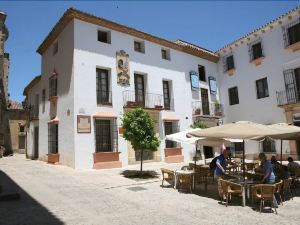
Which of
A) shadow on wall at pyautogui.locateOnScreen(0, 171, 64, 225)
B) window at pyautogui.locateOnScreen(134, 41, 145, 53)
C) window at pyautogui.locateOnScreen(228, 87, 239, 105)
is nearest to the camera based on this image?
shadow on wall at pyautogui.locateOnScreen(0, 171, 64, 225)

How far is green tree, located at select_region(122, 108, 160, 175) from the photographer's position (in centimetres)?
1147

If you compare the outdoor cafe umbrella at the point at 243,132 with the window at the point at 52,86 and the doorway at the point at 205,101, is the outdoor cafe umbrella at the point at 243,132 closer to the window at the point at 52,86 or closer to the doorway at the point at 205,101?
the window at the point at 52,86

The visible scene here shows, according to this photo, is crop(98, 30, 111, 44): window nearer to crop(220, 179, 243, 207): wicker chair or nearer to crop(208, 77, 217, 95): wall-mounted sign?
crop(208, 77, 217, 95): wall-mounted sign

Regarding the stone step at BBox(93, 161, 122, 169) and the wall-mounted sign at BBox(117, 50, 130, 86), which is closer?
the stone step at BBox(93, 161, 122, 169)

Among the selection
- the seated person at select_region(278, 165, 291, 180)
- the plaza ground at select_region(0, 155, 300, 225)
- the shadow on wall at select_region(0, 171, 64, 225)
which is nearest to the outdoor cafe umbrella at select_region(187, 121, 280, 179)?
the seated person at select_region(278, 165, 291, 180)

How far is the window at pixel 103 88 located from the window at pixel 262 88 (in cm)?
1134

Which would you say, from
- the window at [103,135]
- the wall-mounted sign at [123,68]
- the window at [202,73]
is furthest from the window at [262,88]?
the window at [103,135]

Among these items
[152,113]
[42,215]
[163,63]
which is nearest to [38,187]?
[42,215]

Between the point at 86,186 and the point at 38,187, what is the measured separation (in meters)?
1.62

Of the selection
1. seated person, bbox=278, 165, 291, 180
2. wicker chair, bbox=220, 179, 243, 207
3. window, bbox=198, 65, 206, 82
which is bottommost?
wicker chair, bbox=220, 179, 243, 207

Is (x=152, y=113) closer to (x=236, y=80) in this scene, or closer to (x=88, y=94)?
(x=88, y=94)

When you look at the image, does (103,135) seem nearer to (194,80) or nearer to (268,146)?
(194,80)

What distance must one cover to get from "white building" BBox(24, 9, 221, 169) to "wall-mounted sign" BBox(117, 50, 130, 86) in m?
0.06

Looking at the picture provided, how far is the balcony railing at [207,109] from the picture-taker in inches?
782
